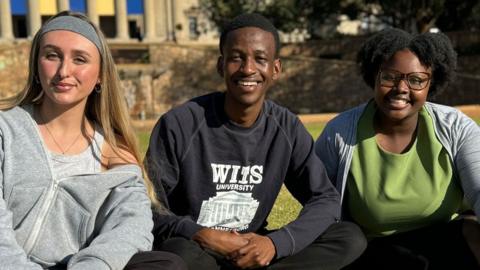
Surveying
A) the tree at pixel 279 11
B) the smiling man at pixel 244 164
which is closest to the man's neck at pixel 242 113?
the smiling man at pixel 244 164

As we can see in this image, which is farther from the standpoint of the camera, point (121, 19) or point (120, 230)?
point (121, 19)

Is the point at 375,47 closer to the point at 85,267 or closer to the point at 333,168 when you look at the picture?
the point at 333,168

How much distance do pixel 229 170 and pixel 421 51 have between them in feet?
4.20

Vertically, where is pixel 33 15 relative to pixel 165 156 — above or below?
below

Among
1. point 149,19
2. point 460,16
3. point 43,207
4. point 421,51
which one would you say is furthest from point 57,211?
point 149,19

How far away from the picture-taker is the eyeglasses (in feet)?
11.1

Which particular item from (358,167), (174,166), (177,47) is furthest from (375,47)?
(177,47)

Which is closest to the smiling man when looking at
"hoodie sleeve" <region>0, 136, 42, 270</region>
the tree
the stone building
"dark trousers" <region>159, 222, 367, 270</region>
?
"dark trousers" <region>159, 222, 367, 270</region>

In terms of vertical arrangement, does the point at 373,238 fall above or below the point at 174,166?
below

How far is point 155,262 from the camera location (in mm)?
2631

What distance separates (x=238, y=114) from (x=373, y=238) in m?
1.08

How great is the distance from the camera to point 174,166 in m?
3.23

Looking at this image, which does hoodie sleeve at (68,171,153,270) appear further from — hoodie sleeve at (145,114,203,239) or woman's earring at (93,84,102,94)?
woman's earring at (93,84,102,94)

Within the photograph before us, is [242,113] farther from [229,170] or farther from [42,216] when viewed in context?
[42,216]
